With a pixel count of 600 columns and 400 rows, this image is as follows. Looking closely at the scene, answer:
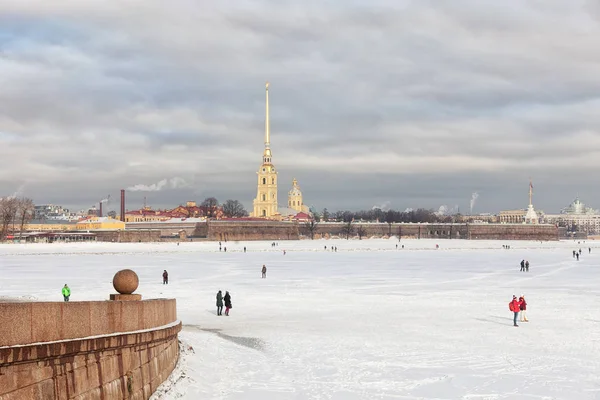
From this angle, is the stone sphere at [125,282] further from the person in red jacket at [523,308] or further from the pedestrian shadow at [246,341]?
the person in red jacket at [523,308]

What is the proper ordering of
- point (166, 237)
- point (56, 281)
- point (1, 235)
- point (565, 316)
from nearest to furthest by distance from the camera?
point (565, 316), point (56, 281), point (1, 235), point (166, 237)

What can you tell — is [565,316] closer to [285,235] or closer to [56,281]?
[56,281]

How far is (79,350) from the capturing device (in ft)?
29.7

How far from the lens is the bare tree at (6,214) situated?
10944 cm

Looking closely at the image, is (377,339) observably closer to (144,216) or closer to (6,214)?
(6,214)

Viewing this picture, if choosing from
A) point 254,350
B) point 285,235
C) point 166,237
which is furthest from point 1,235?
point 254,350

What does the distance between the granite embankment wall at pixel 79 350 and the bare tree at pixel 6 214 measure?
4024 inches

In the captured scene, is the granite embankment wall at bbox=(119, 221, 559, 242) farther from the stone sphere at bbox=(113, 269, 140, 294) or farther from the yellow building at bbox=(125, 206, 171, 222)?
the stone sphere at bbox=(113, 269, 140, 294)

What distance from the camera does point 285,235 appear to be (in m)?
154

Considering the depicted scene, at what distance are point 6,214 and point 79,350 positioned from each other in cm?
11160

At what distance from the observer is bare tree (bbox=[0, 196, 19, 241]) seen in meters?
109

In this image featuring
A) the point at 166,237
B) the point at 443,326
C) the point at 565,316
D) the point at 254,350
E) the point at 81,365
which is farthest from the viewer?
the point at 166,237

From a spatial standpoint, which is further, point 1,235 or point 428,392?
point 1,235

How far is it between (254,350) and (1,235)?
99766mm
